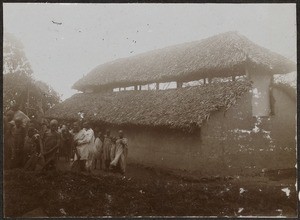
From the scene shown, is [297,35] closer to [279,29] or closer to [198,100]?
[279,29]

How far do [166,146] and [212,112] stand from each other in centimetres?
127

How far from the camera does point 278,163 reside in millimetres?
6938

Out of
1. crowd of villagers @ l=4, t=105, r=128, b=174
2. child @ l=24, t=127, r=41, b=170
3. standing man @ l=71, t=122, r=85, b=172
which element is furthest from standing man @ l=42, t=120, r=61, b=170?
standing man @ l=71, t=122, r=85, b=172

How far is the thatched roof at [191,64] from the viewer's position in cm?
762

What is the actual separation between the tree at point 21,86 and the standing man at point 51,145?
0.57 meters

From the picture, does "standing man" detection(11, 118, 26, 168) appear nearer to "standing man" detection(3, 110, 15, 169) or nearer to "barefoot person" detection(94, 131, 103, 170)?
"standing man" detection(3, 110, 15, 169)

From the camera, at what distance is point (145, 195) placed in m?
6.95

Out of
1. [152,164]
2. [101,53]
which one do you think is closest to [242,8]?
[101,53]

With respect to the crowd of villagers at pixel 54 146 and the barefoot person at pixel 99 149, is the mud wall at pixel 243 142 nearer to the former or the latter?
the crowd of villagers at pixel 54 146

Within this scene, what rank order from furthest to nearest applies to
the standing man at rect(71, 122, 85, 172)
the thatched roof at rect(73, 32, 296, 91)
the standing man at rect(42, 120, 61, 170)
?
the thatched roof at rect(73, 32, 296, 91), the standing man at rect(71, 122, 85, 172), the standing man at rect(42, 120, 61, 170)

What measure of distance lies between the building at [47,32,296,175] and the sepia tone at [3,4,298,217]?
22mm

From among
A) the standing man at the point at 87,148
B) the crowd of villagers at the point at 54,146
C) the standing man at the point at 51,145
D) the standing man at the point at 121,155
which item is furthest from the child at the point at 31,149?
the standing man at the point at 121,155

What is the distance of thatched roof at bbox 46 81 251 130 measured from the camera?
7.24m

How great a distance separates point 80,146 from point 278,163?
13.4ft
